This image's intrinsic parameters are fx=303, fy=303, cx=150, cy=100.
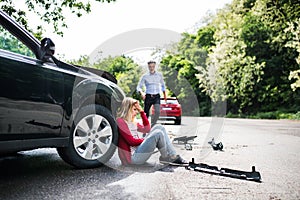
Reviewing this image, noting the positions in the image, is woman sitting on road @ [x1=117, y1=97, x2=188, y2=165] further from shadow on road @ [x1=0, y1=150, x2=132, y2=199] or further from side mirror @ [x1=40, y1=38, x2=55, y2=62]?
side mirror @ [x1=40, y1=38, x2=55, y2=62]

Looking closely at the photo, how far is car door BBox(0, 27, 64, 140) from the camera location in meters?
2.88

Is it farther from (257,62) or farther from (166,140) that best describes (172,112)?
(257,62)

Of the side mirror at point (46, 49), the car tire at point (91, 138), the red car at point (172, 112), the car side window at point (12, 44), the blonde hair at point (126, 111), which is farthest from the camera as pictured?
the red car at point (172, 112)

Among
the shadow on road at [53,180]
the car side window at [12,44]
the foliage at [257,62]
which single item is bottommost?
the shadow on road at [53,180]

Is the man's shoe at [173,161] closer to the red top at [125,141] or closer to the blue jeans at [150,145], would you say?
the blue jeans at [150,145]

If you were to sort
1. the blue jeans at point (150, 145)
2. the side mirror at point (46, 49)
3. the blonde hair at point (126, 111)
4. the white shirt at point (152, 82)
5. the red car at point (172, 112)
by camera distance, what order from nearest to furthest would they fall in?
the side mirror at point (46, 49), the blue jeans at point (150, 145), the blonde hair at point (126, 111), the white shirt at point (152, 82), the red car at point (172, 112)

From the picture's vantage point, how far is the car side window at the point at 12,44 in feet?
10.0

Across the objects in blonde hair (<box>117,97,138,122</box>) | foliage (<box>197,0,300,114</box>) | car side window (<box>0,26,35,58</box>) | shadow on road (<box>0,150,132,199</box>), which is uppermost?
foliage (<box>197,0,300,114</box>)

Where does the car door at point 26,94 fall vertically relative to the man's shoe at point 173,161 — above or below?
above

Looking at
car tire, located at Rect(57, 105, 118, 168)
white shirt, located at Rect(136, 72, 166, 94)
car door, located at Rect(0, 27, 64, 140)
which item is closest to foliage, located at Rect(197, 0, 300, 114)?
white shirt, located at Rect(136, 72, 166, 94)

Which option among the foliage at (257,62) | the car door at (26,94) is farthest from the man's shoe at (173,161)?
the foliage at (257,62)

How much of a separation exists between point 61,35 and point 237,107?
2218cm

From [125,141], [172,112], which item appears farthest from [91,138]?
[172,112]

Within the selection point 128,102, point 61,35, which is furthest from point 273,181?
point 61,35
